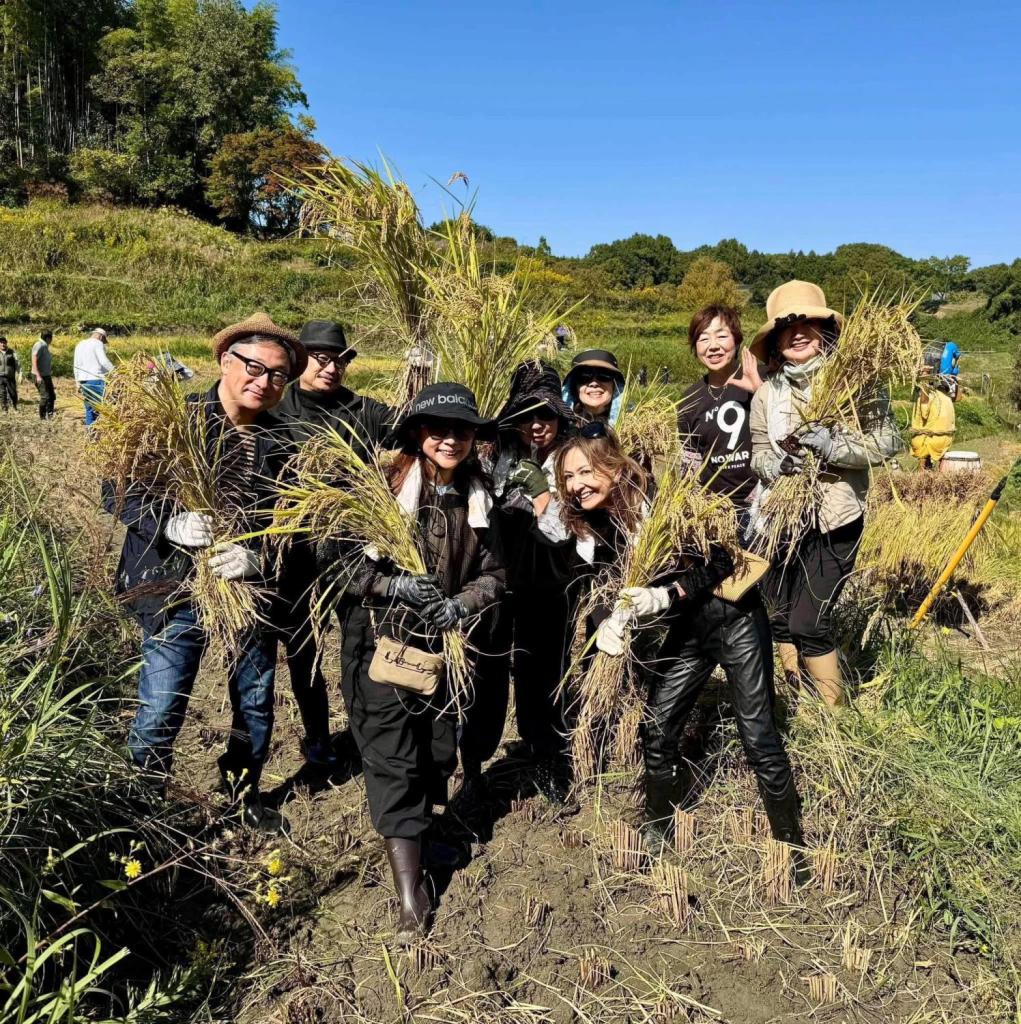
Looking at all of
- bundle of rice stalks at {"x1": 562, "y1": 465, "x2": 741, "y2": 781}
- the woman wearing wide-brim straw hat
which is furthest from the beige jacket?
bundle of rice stalks at {"x1": 562, "y1": 465, "x2": 741, "y2": 781}

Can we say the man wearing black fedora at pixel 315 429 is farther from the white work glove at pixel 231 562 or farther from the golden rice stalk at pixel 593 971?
the golden rice stalk at pixel 593 971

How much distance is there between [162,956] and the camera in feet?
6.28

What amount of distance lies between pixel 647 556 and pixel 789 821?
0.96 m

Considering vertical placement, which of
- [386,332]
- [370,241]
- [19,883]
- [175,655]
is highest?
[370,241]

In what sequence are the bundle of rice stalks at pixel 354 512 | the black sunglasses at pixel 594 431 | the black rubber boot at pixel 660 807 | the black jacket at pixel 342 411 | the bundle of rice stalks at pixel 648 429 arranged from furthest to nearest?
the bundle of rice stalks at pixel 648 429
the black jacket at pixel 342 411
the black rubber boot at pixel 660 807
the black sunglasses at pixel 594 431
the bundle of rice stalks at pixel 354 512

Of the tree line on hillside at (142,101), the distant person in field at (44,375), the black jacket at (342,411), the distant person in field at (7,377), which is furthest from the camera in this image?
the tree line on hillside at (142,101)

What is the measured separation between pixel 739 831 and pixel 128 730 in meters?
1.96

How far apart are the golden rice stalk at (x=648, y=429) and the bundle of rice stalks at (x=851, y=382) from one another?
444 millimetres

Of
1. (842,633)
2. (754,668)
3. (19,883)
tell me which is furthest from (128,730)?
(842,633)

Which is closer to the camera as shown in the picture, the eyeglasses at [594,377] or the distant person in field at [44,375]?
the eyeglasses at [594,377]

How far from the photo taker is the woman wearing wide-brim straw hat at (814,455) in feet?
7.80

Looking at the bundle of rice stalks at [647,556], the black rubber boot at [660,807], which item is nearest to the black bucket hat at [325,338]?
the bundle of rice stalks at [647,556]

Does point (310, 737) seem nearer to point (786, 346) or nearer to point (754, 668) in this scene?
point (754, 668)

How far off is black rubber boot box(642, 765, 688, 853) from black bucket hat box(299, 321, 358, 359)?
1815 millimetres
